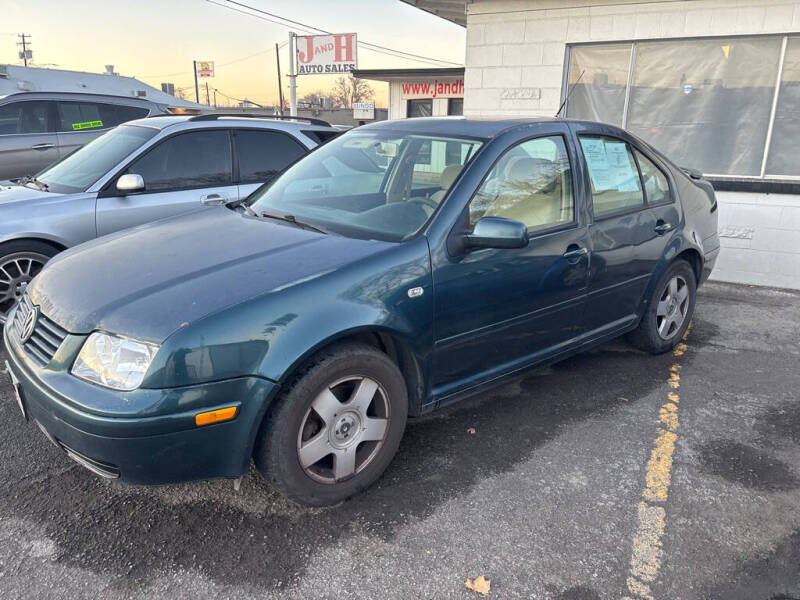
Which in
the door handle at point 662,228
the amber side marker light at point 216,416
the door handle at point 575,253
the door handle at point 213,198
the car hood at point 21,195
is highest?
the car hood at point 21,195

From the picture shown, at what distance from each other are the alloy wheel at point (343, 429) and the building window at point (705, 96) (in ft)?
21.2

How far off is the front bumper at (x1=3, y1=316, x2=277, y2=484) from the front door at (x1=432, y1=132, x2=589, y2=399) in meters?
1.02

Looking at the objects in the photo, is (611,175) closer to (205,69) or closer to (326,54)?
Result: (326,54)

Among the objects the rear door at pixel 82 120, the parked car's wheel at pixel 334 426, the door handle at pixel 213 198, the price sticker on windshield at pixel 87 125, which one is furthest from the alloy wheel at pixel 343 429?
the price sticker on windshield at pixel 87 125

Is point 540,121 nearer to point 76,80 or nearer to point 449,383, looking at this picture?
point 449,383

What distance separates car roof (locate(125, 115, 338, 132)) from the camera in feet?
17.2

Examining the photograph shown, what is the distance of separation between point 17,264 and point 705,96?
24.5 ft

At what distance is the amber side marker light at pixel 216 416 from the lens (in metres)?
2.27

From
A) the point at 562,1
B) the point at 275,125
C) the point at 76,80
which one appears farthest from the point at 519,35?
the point at 76,80

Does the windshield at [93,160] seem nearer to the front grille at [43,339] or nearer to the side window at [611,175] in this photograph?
the front grille at [43,339]

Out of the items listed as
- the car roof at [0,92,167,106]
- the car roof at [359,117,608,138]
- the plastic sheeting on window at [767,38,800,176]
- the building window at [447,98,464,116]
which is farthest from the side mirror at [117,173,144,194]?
the building window at [447,98,464,116]

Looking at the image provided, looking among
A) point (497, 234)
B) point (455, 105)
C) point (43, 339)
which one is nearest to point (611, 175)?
point (497, 234)

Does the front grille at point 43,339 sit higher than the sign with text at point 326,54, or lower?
lower

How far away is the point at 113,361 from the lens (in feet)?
7.48
